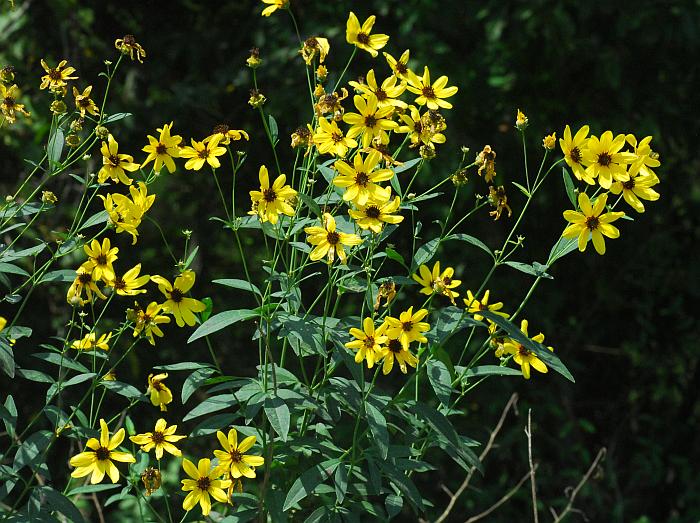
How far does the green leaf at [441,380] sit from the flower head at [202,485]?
34 centimetres

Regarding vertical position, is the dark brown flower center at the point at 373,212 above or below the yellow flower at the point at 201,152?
above

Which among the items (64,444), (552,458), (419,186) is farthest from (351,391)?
(552,458)

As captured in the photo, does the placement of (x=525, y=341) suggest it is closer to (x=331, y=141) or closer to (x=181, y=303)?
(x=331, y=141)

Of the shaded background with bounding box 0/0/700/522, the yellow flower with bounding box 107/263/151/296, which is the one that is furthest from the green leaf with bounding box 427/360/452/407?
the shaded background with bounding box 0/0/700/522

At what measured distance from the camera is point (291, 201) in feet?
5.25

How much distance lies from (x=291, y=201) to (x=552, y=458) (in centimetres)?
248

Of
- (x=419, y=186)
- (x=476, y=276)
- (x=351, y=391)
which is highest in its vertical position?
(x=351, y=391)

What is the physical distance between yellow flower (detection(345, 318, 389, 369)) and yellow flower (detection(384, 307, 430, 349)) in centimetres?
2

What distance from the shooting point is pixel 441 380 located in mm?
1486

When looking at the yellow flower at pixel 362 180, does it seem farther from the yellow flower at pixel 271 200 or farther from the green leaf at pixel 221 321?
the green leaf at pixel 221 321

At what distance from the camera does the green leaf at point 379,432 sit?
1419mm

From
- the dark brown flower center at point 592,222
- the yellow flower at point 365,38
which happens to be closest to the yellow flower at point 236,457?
the dark brown flower center at point 592,222

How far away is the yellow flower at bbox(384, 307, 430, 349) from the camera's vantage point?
1.42 m

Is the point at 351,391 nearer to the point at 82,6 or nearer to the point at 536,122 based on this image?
the point at 536,122
